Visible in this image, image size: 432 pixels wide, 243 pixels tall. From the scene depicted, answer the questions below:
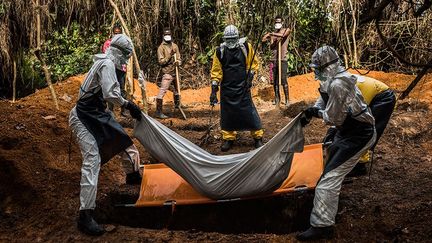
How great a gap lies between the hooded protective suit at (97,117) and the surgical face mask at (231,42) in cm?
185

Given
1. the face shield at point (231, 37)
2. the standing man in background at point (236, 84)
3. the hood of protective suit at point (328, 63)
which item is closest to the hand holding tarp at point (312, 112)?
the hood of protective suit at point (328, 63)

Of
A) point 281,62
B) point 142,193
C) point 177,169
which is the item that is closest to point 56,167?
point 142,193

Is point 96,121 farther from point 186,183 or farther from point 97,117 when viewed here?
point 186,183

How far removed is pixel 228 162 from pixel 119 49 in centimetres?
128

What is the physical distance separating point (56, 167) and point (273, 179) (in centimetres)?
220

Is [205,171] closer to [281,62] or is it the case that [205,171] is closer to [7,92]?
[281,62]

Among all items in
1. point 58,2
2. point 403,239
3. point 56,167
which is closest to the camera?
point 403,239

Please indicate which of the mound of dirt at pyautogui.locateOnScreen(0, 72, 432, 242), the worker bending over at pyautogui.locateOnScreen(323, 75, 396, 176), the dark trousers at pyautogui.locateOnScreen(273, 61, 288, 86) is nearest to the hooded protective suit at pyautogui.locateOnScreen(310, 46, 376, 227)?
the mound of dirt at pyautogui.locateOnScreen(0, 72, 432, 242)

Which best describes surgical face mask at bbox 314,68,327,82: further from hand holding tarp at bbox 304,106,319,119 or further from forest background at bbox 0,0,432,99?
forest background at bbox 0,0,432,99

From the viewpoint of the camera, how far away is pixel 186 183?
4109 mm

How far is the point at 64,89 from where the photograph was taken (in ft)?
31.1

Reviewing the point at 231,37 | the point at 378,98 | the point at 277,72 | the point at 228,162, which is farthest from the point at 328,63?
the point at 277,72

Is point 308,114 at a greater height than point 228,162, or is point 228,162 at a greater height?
point 308,114

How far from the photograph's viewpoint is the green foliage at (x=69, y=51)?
1155 cm
